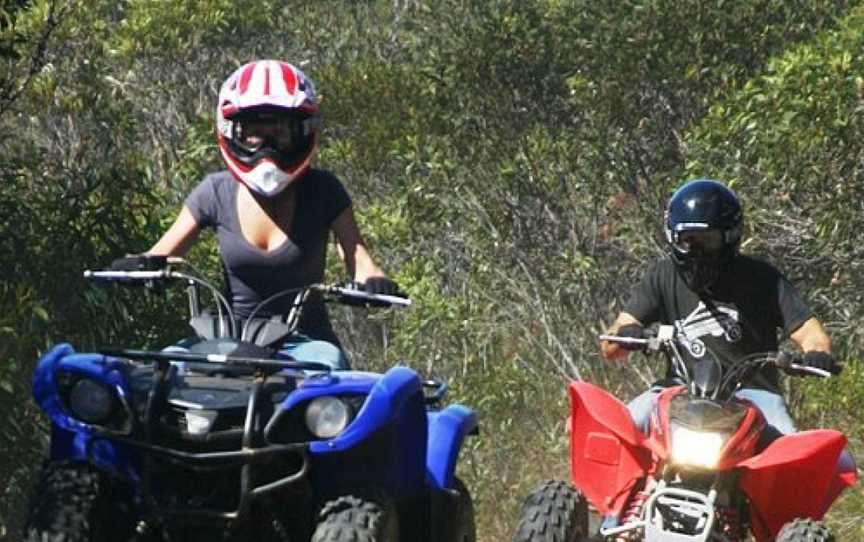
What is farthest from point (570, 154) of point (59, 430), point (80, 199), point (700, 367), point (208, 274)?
point (59, 430)

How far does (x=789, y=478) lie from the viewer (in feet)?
24.6

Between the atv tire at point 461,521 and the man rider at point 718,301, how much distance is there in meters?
0.78

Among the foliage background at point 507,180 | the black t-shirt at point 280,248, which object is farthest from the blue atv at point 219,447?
the foliage background at point 507,180

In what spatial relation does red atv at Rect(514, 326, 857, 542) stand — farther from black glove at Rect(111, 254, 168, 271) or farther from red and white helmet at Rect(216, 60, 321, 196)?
black glove at Rect(111, 254, 168, 271)

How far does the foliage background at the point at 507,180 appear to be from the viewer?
11.1 m

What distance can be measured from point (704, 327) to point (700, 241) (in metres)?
0.35

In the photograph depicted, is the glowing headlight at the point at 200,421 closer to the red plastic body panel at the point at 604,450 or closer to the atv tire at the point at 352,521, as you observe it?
the atv tire at the point at 352,521

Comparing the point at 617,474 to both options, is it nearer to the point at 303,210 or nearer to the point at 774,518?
the point at 774,518

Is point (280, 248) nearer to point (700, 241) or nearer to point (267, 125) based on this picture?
point (267, 125)

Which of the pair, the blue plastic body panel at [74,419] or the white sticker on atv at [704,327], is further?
the white sticker on atv at [704,327]

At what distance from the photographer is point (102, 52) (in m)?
20.3

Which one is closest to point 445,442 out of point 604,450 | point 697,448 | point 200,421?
point 604,450

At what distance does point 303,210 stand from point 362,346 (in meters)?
10.6

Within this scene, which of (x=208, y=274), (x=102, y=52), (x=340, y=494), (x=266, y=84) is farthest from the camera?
(x=102, y=52)
